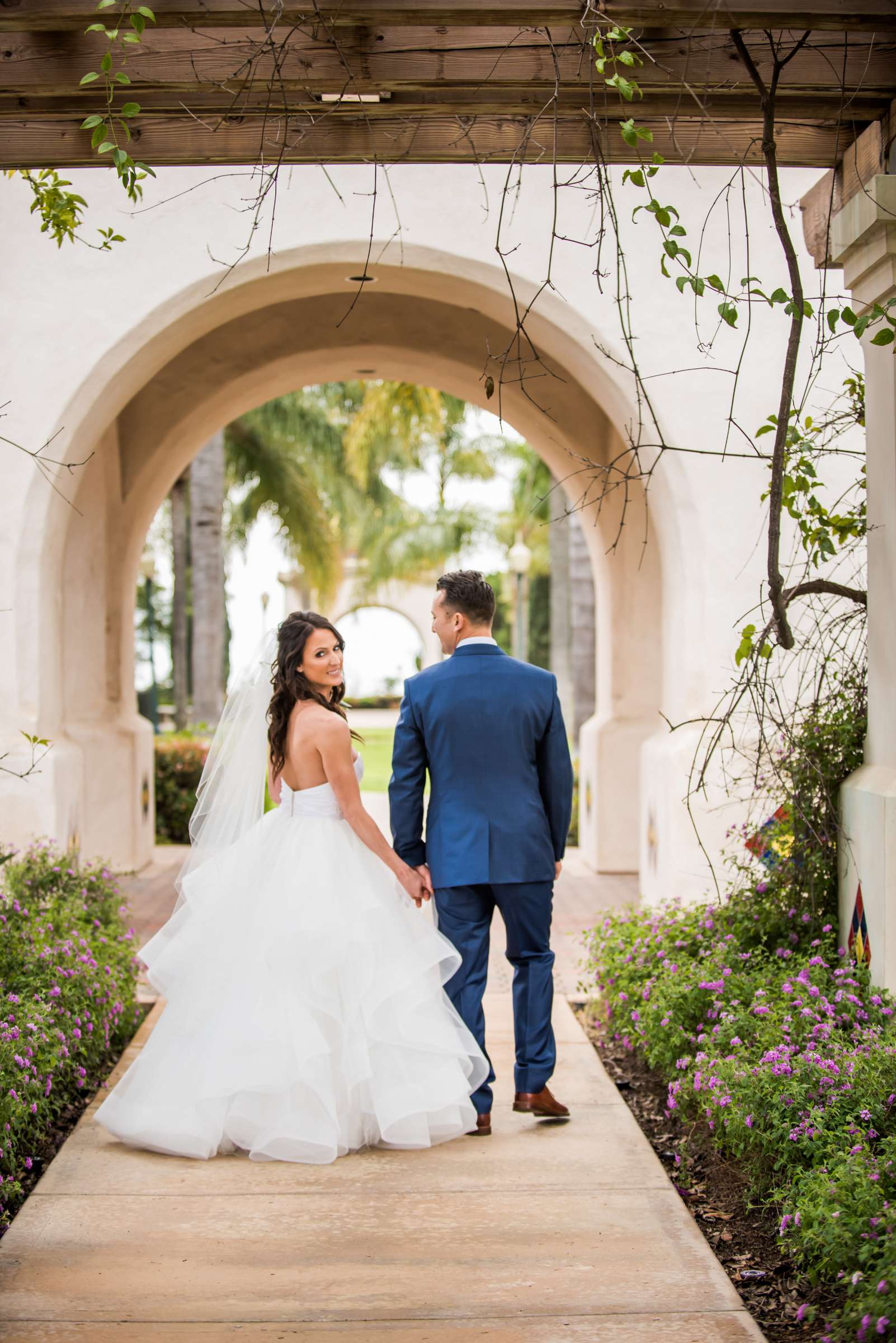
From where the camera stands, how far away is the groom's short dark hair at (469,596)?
186 inches

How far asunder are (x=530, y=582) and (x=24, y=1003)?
110 ft

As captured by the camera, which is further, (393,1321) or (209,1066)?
(209,1066)

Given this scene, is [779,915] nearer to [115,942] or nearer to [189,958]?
[189,958]

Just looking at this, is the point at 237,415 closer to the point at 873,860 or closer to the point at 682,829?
the point at 682,829

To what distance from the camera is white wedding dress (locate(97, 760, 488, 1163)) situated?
14.3ft

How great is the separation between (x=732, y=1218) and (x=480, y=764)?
1.68 meters

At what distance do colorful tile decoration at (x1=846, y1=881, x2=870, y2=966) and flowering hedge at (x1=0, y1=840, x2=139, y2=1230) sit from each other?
9.72ft

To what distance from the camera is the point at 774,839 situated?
5723 millimetres

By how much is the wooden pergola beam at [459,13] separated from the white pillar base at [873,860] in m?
2.52

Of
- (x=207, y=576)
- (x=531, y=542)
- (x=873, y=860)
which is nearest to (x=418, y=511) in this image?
(x=531, y=542)

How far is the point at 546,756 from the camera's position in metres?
4.74

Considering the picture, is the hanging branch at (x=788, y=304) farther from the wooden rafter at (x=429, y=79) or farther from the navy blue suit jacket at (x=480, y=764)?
the navy blue suit jacket at (x=480, y=764)

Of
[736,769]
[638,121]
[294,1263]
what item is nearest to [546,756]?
[294,1263]

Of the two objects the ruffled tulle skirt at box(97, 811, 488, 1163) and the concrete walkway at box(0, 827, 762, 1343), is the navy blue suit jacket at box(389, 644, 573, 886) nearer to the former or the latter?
the ruffled tulle skirt at box(97, 811, 488, 1163)
